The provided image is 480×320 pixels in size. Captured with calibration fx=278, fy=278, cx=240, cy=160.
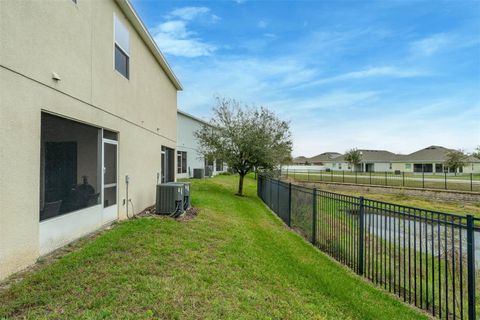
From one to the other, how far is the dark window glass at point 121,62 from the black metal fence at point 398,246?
6.55 metres

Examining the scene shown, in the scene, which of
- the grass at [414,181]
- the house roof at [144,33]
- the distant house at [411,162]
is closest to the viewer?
the house roof at [144,33]

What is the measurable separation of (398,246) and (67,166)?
260 inches

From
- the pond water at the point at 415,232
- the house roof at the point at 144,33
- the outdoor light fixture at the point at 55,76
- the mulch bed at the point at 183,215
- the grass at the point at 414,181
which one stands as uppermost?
the house roof at the point at 144,33

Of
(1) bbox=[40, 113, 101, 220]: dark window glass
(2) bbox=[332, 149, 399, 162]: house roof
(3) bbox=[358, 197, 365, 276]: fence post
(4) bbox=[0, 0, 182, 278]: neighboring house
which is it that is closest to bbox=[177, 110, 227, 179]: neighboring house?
(4) bbox=[0, 0, 182, 278]: neighboring house

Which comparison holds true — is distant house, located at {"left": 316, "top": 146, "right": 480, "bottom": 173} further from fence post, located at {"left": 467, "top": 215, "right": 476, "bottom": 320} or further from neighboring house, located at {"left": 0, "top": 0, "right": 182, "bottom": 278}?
neighboring house, located at {"left": 0, "top": 0, "right": 182, "bottom": 278}

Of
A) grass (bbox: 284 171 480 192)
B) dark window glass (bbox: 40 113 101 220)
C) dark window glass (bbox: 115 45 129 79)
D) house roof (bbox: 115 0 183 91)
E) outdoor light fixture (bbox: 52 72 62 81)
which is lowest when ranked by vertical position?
grass (bbox: 284 171 480 192)

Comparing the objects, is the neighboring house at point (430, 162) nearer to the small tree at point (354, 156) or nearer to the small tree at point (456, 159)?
the small tree at point (456, 159)

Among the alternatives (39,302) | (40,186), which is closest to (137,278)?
(39,302)

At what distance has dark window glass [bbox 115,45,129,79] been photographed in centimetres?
782

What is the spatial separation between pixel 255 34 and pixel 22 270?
50.5 ft

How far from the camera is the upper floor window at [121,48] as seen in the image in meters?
7.71

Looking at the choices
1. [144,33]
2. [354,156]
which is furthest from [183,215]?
[354,156]

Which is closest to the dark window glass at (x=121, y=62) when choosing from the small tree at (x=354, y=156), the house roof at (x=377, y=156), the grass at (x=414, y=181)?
the grass at (x=414, y=181)

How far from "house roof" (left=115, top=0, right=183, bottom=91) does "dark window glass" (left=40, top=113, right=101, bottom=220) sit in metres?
3.71
